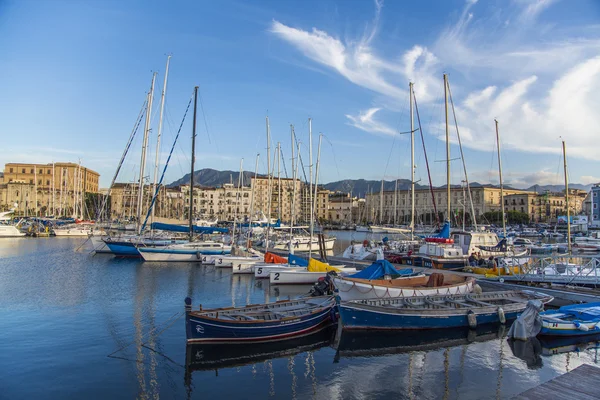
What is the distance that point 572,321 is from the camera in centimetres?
1827

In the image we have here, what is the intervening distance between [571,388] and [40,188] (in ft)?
511

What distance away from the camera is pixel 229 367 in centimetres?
1481

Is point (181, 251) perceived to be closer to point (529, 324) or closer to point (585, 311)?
point (529, 324)

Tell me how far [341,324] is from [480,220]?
121m

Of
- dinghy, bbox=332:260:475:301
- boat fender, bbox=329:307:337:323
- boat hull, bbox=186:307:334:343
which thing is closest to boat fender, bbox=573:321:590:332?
dinghy, bbox=332:260:475:301

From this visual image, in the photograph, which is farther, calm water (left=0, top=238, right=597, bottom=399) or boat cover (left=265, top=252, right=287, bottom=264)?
boat cover (left=265, top=252, right=287, bottom=264)

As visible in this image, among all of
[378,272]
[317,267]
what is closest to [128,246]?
[317,267]

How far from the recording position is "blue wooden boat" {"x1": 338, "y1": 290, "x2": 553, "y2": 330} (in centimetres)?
1872

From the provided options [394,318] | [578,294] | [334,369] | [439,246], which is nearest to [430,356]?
[394,318]

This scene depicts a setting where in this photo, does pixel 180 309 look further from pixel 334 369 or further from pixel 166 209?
pixel 166 209

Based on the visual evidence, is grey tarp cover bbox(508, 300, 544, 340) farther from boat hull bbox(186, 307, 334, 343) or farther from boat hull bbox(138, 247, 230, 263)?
boat hull bbox(138, 247, 230, 263)

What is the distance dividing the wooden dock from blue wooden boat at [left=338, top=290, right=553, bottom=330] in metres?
7.70

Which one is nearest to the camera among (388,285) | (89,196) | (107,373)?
(107,373)

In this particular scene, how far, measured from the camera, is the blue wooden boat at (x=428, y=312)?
18.7 meters
